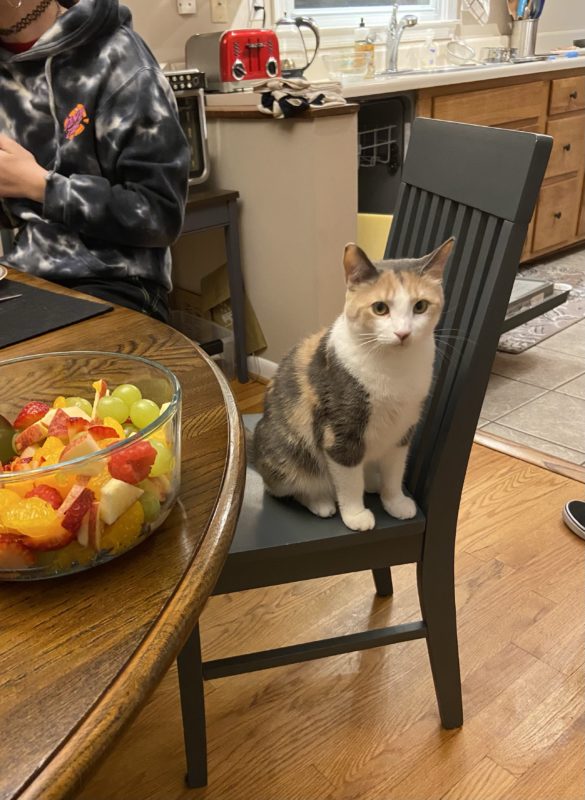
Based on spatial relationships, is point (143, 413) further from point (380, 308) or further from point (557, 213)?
point (557, 213)

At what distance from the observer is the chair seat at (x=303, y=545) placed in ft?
3.54

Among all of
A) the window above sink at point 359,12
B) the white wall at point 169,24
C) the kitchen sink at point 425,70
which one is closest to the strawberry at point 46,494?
the white wall at point 169,24

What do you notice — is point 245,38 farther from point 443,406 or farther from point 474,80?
point 443,406

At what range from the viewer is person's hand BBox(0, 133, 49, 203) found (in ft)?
4.34

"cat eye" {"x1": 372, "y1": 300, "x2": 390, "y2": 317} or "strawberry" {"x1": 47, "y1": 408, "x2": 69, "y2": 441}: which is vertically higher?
"strawberry" {"x1": 47, "y1": 408, "x2": 69, "y2": 441}

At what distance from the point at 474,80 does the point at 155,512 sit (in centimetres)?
300

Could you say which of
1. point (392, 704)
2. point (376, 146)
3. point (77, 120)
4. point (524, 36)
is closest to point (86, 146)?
point (77, 120)

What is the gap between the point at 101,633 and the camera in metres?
0.49

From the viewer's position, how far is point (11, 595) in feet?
1.75

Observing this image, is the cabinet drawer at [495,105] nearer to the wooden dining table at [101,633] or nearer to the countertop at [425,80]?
the countertop at [425,80]

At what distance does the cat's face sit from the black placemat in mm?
410

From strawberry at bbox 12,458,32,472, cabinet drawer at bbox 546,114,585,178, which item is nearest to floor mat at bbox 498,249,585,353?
cabinet drawer at bbox 546,114,585,178

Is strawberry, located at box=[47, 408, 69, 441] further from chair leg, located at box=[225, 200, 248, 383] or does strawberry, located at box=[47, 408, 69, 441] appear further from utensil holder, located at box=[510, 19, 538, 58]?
utensil holder, located at box=[510, 19, 538, 58]

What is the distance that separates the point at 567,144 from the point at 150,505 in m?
3.84
